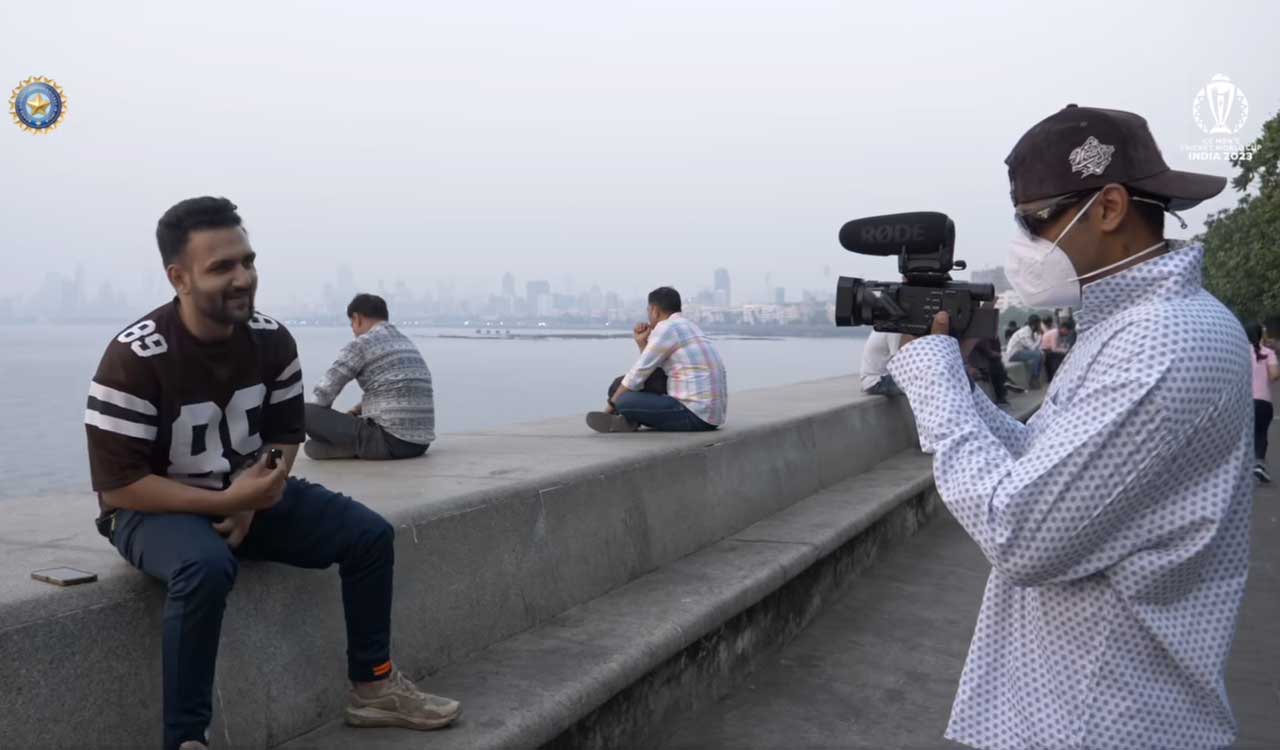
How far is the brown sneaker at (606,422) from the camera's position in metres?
8.34

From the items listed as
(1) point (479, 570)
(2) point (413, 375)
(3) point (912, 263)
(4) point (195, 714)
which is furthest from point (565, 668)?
(2) point (413, 375)

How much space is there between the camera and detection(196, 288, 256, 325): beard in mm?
3207

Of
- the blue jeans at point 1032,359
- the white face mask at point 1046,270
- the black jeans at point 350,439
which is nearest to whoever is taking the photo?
the white face mask at point 1046,270

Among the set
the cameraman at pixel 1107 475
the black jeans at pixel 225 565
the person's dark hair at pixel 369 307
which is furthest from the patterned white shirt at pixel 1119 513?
the person's dark hair at pixel 369 307

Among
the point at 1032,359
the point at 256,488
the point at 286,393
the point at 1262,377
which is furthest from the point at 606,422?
the point at 1032,359

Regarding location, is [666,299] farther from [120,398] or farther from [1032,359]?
[1032,359]

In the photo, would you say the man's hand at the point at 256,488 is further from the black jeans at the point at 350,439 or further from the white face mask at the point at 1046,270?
the black jeans at the point at 350,439

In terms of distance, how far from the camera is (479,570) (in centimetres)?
436

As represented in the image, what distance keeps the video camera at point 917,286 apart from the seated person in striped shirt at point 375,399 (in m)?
5.14

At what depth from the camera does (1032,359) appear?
75.9ft

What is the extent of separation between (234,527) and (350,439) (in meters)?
4.11

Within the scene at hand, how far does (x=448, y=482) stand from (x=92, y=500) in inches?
54.7

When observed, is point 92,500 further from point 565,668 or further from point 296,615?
point 565,668

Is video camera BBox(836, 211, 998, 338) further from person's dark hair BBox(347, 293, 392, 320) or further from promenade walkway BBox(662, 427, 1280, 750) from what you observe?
person's dark hair BBox(347, 293, 392, 320)
